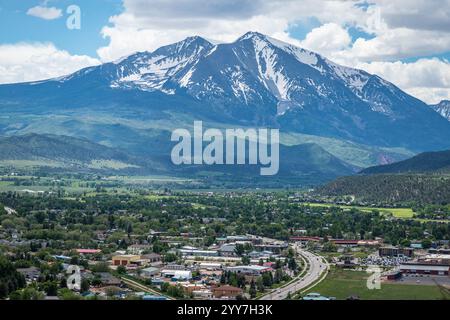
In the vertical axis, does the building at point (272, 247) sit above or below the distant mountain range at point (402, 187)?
below

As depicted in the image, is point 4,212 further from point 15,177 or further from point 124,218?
point 15,177

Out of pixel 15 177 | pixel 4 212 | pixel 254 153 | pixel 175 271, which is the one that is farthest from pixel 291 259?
pixel 254 153

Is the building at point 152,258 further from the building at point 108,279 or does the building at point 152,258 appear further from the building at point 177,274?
the building at point 108,279

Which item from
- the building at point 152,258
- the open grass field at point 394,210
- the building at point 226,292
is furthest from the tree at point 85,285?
the open grass field at point 394,210

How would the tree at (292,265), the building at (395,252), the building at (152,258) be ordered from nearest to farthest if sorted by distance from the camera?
the tree at (292,265)
the building at (152,258)
the building at (395,252)

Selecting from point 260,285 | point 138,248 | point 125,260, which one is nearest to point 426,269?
point 260,285

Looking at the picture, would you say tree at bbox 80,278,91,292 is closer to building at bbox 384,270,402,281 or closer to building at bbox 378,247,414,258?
building at bbox 384,270,402,281

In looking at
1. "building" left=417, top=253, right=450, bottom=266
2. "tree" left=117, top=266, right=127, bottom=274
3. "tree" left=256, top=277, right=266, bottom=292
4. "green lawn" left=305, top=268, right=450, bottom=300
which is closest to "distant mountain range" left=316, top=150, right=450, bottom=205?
"building" left=417, top=253, right=450, bottom=266
